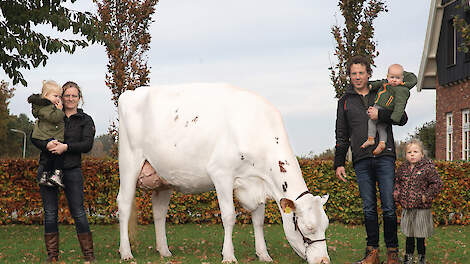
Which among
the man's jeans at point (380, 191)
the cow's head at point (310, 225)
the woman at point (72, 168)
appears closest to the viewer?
the cow's head at point (310, 225)

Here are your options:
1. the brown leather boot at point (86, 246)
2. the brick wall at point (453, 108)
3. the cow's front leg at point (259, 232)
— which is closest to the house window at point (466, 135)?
the brick wall at point (453, 108)

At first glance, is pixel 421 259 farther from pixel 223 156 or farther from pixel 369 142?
pixel 223 156

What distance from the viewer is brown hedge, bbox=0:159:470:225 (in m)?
14.1

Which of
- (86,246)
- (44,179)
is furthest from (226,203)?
(44,179)

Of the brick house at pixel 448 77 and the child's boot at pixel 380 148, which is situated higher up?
the brick house at pixel 448 77

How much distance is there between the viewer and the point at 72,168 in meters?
7.84

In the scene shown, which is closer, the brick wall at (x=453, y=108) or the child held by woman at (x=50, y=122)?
the child held by woman at (x=50, y=122)

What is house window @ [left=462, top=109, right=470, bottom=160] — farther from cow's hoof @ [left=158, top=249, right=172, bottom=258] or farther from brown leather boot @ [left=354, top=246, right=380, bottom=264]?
cow's hoof @ [left=158, top=249, right=172, bottom=258]

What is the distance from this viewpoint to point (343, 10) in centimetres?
1850

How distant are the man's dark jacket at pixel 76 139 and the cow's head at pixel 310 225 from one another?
2804 millimetres

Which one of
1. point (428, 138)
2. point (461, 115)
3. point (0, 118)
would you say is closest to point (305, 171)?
point (461, 115)

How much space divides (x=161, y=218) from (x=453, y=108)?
18.5 metres

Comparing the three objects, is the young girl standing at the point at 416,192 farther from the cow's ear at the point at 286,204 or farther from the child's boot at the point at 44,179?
the child's boot at the point at 44,179

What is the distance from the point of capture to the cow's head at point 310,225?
705cm
